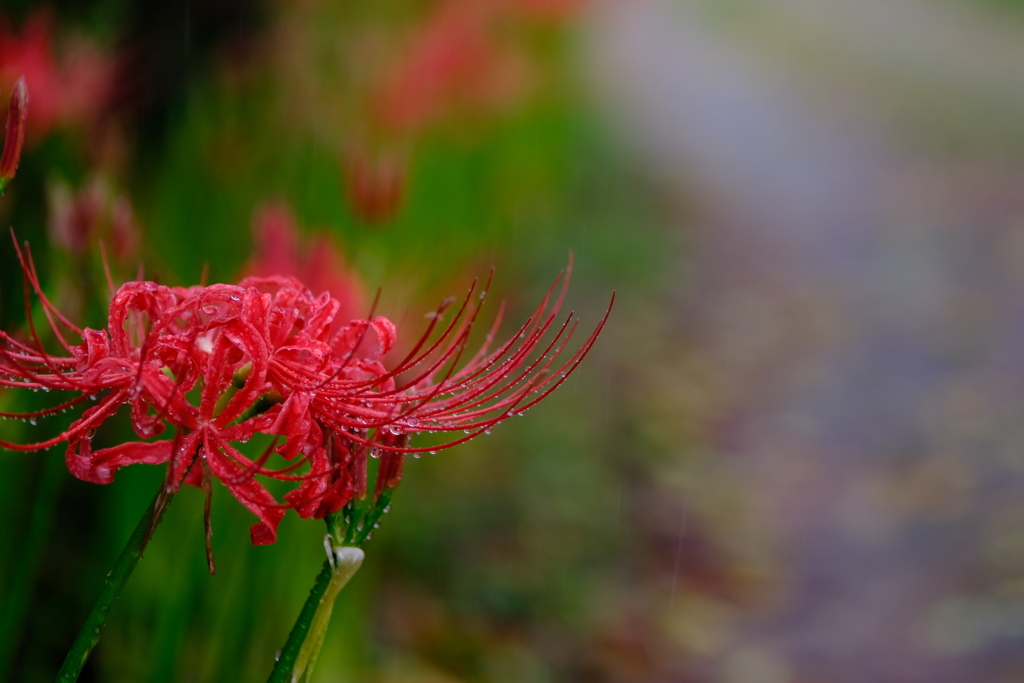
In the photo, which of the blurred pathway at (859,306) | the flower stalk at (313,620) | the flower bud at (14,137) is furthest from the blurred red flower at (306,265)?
the blurred pathway at (859,306)

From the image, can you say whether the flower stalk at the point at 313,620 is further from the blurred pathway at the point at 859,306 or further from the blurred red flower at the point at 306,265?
the blurred pathway at the point at 859,306

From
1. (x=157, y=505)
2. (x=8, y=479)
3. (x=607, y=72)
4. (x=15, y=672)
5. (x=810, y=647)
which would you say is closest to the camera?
(x=157, y=505)

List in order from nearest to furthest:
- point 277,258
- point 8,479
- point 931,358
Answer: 1. point 8,479
2. point 277,258
3. point 931,358

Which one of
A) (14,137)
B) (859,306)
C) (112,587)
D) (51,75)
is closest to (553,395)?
(859,306)

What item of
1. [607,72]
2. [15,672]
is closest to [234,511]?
[15,672]

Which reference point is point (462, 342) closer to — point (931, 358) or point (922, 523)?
point (922, 523)
